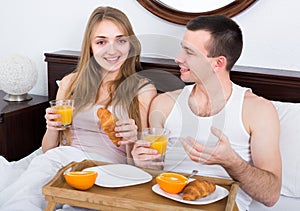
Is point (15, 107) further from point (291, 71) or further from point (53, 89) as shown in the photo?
point (291, 71)

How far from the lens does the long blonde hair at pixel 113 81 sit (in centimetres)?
174

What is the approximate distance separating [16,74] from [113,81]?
0.76 m

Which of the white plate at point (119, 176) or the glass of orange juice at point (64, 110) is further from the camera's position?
the glass of orange juice at point (64, 110)

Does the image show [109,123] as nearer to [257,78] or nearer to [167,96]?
[167,96]

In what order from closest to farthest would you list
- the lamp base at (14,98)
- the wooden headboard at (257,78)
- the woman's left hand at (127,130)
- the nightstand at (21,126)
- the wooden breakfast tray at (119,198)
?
the wooden breakfast tray at (119,198), the woman's left hand at (127,130), the wooden headboard at (257,78), the nightstand at (21,126), the lamp base at (14,98)

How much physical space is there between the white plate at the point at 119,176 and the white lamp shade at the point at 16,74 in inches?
41.9

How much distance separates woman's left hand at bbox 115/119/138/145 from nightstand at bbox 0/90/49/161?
93 cm

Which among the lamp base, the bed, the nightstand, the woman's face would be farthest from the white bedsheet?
the lamp base

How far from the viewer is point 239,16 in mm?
2145

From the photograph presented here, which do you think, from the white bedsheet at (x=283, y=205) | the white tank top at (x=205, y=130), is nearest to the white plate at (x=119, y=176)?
the white tank top at (x=205, y=130)

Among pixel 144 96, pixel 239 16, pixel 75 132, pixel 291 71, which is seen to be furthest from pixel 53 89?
pixel 291 71

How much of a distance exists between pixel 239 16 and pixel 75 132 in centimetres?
91

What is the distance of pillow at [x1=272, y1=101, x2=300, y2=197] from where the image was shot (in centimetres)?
181

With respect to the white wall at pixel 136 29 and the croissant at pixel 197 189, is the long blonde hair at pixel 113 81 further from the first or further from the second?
the croissant at pixel 197 189
